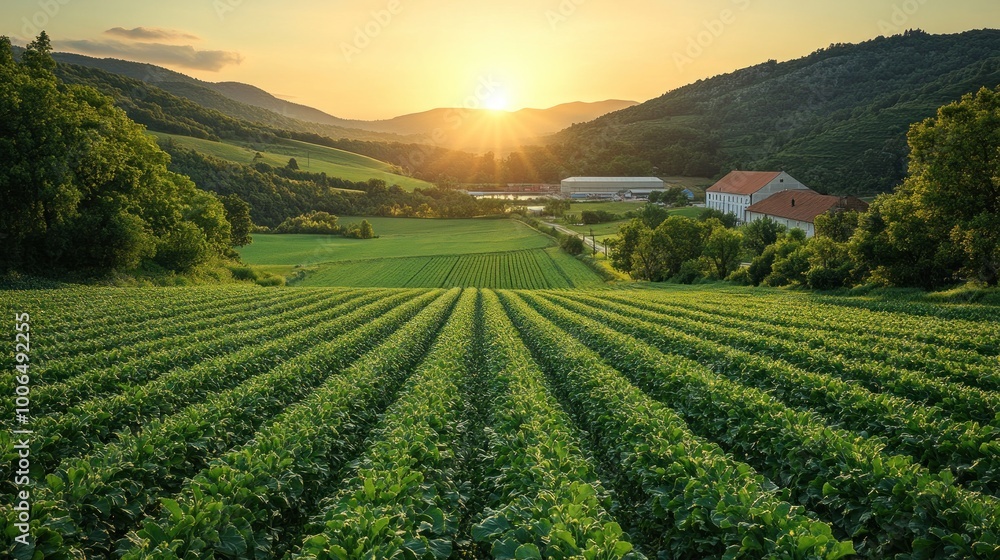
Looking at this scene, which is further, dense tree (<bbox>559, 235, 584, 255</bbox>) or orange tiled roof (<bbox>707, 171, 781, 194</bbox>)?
orange tiled roof (<bbox>707, 171, 781, 194</bbox>)

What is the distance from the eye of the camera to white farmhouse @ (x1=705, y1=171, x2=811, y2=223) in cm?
10512

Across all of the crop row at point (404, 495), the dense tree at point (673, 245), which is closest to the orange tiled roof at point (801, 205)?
the dense tree at point (673, 245)

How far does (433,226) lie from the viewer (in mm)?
121000

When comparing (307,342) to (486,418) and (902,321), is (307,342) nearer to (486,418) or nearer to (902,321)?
(486,418)

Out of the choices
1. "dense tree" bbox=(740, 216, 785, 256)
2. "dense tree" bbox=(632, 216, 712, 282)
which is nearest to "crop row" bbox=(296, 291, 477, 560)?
"dense tree" bbox=(632, 216, 712, 282)

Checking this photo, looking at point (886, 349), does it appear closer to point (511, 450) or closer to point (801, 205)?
point (511, 450)

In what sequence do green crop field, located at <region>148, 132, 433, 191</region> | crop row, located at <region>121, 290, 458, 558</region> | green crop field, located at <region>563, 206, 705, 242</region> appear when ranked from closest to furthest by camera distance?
crop row, located at <region>121, 290, 458, 558</region>
green crop field, located at <region>563, 206, 705, 242</region>
green crop field, located at <region>148, 132, 433, 191</region>

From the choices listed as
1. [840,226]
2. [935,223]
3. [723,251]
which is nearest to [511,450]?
[935,223]

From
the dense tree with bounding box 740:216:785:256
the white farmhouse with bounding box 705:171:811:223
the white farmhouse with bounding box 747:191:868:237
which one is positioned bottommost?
the dense tree with bounding box 740:216:785:256

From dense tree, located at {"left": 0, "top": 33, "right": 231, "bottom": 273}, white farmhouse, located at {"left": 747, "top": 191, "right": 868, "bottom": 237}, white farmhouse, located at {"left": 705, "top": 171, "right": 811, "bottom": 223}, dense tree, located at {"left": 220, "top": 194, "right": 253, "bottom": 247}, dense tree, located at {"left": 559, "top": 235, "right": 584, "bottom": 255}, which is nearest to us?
dense tree, located at {"left": 0, "top": 33, "right": 231, "bottom": 273}

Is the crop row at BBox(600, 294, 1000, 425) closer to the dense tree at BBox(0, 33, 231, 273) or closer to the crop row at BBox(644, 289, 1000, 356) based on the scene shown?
the crop row at BBox(644, 289, 1000, 356)

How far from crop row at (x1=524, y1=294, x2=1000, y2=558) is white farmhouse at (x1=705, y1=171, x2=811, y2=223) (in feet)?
345

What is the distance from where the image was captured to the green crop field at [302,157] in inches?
5581

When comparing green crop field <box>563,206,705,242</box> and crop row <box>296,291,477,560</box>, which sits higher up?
green crop field <box>563,206,705,242</box>
